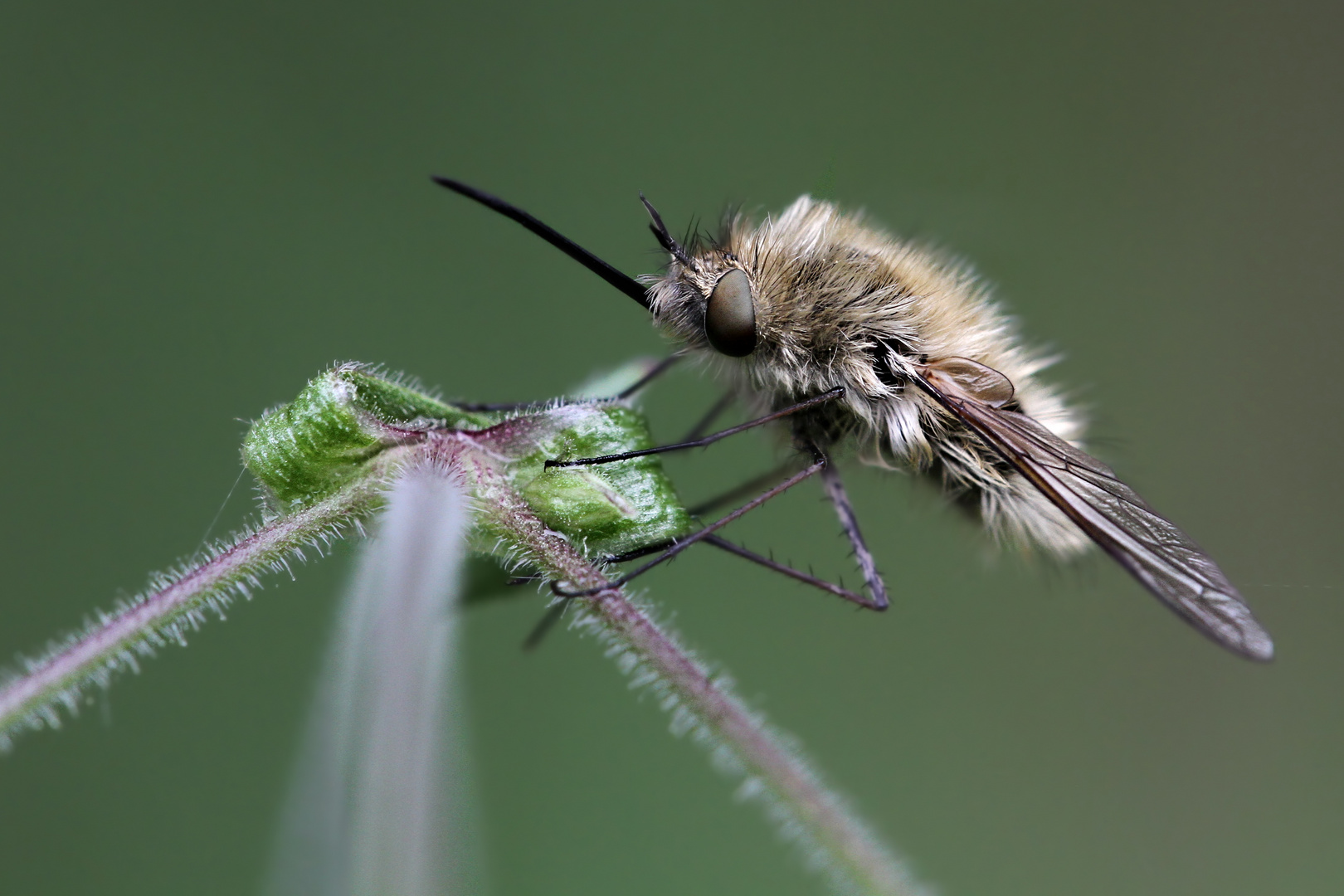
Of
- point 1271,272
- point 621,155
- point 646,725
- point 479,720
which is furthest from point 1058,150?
point 479,720

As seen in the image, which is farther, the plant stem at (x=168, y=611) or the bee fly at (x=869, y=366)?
the bee fly at (x=869, y=366)

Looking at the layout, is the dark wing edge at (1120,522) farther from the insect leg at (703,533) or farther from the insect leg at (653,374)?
the insect leg at (653,374)

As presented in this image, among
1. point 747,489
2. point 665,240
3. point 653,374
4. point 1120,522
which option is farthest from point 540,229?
point 1120,522

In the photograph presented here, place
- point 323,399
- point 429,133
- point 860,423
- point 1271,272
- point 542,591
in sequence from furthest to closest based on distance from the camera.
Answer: point 1271,272 → point 429,133 → point 860,423 → point 542,591 → point 323,399

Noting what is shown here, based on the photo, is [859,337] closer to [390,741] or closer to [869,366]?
[869,366]

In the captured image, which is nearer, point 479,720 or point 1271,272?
point 479,720

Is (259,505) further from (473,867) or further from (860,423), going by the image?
(860,423)

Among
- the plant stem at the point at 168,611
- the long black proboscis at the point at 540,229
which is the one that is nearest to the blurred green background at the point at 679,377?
the long black proboscis at the point at 540,229
